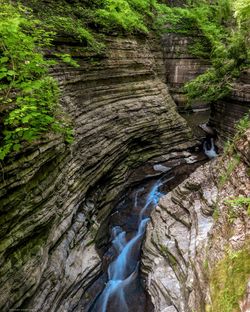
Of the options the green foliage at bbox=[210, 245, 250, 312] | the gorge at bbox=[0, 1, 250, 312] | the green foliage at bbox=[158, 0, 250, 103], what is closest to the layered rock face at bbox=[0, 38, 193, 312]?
the gorge at bbox=[0, 1, 250, 312]

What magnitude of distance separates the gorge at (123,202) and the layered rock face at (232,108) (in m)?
0.06

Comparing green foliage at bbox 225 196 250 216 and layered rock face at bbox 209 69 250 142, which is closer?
green foliage at bbox 225 196 250 216

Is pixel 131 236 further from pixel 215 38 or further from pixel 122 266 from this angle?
pixel 215 38

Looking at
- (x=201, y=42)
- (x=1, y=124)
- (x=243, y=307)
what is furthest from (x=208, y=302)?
(x=201, y=42)

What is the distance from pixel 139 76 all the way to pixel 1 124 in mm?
9553

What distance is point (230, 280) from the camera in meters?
4.31

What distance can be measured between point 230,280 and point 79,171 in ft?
16.0

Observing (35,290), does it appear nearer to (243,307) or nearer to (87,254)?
(87,254)

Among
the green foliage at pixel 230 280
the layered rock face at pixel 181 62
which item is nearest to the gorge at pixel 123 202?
the green foliage at pixel 230 280

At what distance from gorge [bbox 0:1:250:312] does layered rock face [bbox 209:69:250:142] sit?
0.06 m

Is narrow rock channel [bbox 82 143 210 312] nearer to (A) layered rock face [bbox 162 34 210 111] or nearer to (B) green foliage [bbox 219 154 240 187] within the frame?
(B) green foliage [bbox 219 154 240 187]

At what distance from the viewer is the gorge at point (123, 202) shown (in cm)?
493

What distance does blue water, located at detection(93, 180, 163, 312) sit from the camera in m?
7.82

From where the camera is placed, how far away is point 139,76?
13141 mm
